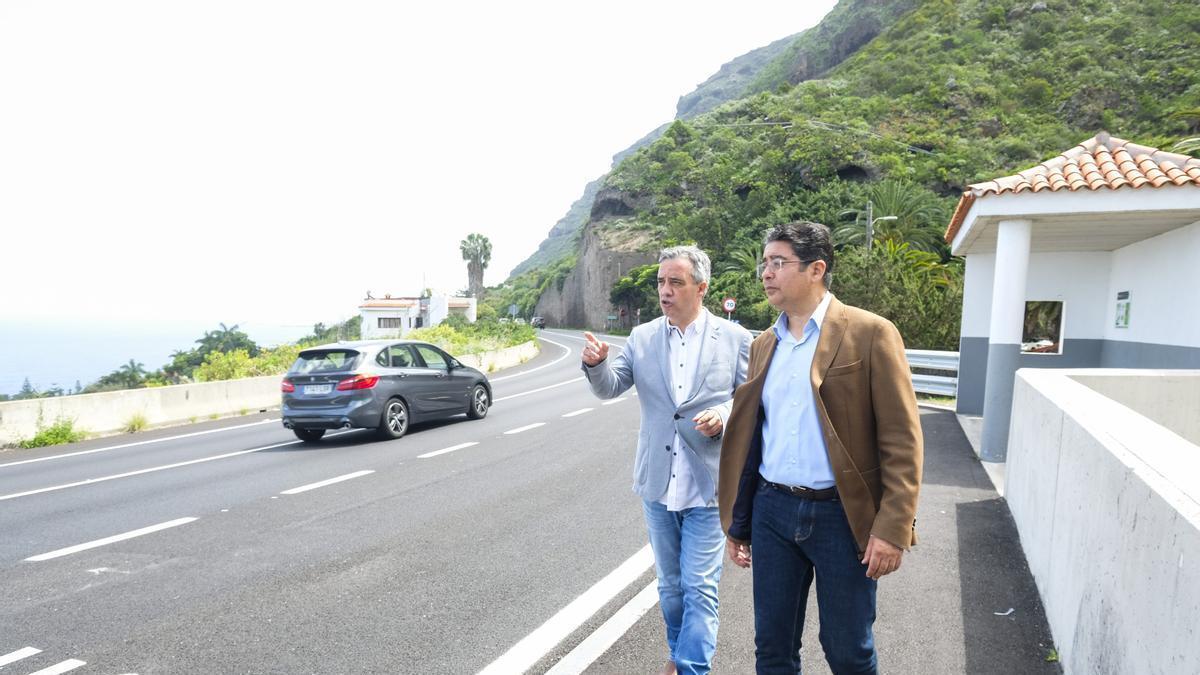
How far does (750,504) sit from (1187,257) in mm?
9358

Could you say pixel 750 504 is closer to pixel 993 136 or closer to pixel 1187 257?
pixel 1187 257

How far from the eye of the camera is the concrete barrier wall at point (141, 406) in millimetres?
11836

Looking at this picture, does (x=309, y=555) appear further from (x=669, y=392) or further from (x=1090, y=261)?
(x=1090, y=261)

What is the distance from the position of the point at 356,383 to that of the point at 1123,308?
11.9 m

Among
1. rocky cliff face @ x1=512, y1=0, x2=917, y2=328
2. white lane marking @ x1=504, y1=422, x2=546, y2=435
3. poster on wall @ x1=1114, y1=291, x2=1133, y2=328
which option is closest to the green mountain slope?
rocky cliff face @ x1=512, y1=0, x2=917, y2=328

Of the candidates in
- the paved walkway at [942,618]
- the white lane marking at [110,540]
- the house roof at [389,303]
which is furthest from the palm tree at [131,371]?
the house roof at [389,303]

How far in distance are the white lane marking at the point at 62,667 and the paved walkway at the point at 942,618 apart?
8.47 ft

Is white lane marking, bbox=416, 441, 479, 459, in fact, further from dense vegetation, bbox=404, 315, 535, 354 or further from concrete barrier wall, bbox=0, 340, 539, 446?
dense vegetation, bbox=404, 315, 535, 354

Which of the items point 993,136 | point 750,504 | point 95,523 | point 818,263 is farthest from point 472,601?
point 993,136

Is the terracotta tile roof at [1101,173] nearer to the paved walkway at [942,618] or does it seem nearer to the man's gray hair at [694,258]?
the paved walkway at [942,618]

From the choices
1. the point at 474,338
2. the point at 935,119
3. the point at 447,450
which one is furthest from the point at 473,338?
the point at 935,119

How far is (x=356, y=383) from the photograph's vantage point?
11.1 m

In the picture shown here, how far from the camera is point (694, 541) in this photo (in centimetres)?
323

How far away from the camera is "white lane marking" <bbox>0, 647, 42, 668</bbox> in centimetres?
373
